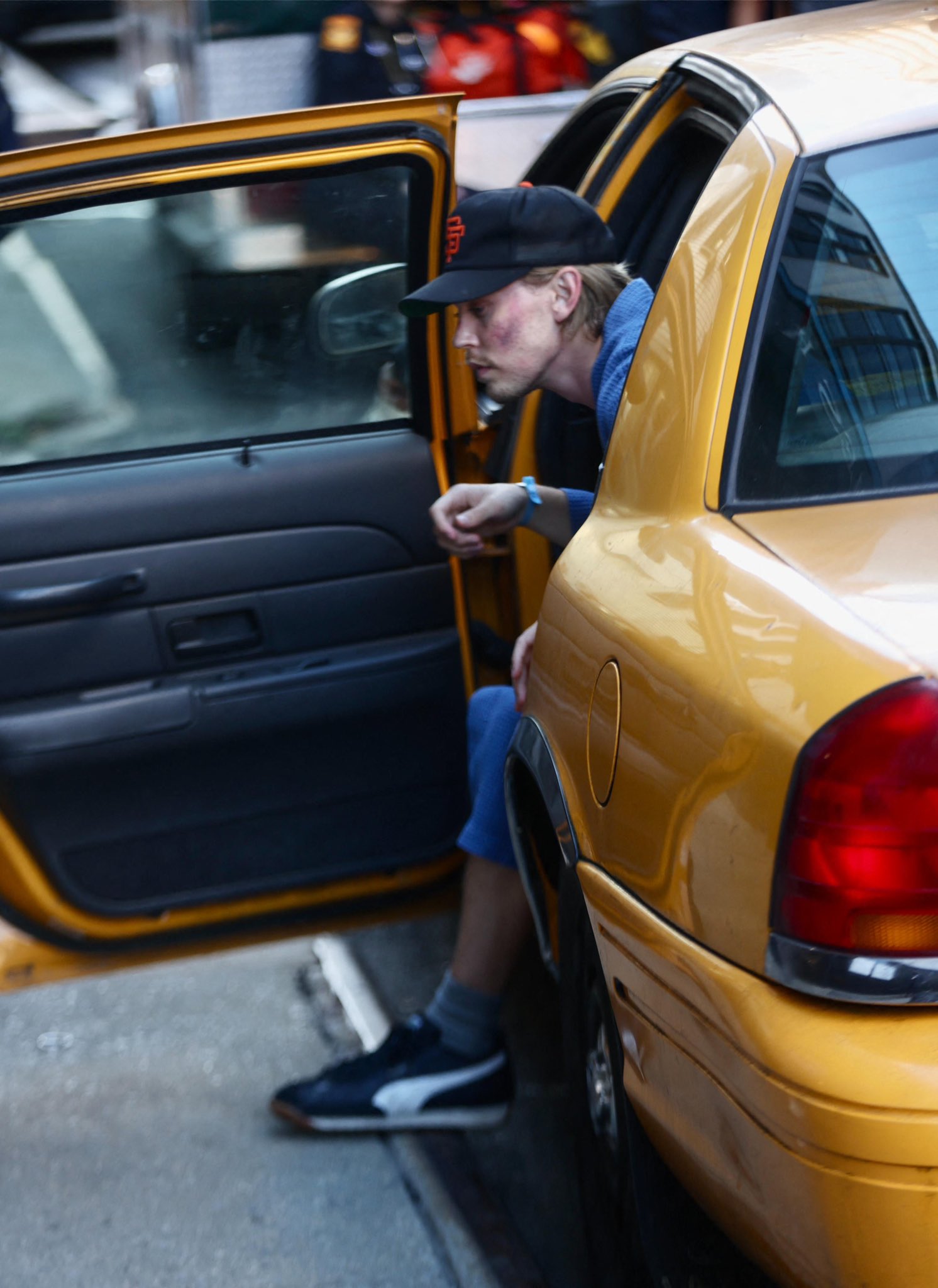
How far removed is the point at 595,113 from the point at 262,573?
1263 millimetres

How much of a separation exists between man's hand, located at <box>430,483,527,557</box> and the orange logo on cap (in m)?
0.39

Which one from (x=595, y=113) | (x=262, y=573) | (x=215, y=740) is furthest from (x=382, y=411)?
(x=595, y=113)

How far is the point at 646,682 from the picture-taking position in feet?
5.42

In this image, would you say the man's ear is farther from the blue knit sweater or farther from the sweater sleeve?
the sweater sleeve

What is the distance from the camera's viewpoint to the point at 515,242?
2.50 metres

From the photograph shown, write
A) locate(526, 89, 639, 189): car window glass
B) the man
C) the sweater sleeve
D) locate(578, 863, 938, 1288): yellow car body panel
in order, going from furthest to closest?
locate(526, 89, 639, 189): car window glass, the sweater sleeve, the man, locate(578, 863, 938, 1288): yellow car body panel

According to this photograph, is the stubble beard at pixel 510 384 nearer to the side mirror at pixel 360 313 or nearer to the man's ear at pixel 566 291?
the man's ear at pixel 566 291

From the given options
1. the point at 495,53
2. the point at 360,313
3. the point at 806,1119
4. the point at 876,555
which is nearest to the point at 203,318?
the point at 360,313

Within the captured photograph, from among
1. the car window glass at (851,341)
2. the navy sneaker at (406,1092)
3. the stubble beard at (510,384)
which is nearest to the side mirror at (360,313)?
the stubble beard at (510,384)

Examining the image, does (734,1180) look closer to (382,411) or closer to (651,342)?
(651,342)

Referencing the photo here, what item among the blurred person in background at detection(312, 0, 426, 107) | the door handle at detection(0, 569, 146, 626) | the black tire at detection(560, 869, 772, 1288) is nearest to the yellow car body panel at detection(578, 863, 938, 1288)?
the black tire at detection(560, 869, 772, 1288)

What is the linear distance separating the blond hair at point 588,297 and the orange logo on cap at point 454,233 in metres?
0.14

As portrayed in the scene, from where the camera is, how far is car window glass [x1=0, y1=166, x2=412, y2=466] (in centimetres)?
262

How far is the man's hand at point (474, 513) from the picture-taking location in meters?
2.51
